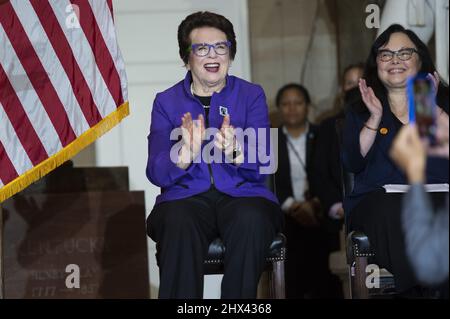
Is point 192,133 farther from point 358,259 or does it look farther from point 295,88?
point 295,88

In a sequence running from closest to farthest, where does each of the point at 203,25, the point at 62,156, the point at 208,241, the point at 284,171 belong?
the point at 208,241 → the point at 203,25 → the point at 62,156 → the point at 284,171

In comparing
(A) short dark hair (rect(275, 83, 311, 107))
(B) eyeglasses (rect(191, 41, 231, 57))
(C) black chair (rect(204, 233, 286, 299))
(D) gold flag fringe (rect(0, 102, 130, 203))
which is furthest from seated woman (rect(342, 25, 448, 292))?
(A) short dark hair (rect(275, 83, 311, 107))

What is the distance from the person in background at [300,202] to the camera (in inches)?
232

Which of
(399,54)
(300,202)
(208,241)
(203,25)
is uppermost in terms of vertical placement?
(203,25)

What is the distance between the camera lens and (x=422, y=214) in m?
2.98

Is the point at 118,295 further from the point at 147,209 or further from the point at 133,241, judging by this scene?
the point at 147,209

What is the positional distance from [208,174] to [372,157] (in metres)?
0.68

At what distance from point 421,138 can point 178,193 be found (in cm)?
136

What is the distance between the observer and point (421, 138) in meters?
2.91

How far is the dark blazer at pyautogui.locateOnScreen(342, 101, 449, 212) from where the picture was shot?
408cm

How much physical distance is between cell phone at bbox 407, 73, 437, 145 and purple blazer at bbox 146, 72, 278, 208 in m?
1.10
